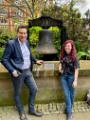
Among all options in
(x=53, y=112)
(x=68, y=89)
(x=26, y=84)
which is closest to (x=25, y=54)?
(x=26, y=84)

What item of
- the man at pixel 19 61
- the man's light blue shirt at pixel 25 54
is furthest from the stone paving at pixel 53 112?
the man's light blue shirt at pixel 25 54

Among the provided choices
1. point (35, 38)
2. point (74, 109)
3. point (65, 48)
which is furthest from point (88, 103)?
point (35, 38)

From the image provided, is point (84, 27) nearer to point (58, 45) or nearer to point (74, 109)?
point (58, 45)

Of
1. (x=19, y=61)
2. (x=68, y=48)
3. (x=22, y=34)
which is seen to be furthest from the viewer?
(x=68, y=48)

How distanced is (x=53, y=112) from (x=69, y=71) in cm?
92

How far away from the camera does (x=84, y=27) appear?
959cm

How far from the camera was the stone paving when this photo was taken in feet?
21.6

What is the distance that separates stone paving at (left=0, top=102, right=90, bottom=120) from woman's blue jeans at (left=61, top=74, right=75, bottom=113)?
22cm

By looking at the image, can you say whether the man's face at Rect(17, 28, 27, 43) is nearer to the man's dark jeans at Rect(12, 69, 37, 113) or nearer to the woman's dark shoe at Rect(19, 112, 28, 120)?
the man's dark jeans at Rect(12, 69, 37, 113)

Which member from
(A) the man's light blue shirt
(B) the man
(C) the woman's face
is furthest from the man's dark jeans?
(C) the woman's face

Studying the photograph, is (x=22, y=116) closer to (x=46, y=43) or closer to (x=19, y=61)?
(x=19, y=61)

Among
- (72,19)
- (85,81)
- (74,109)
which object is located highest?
(72,19)

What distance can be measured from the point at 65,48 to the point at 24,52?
0.83 m

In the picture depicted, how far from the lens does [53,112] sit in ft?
22.5
